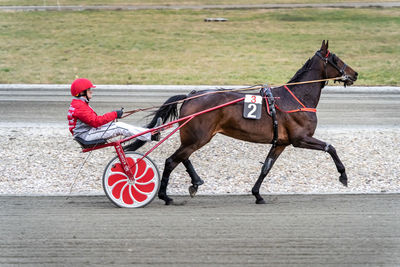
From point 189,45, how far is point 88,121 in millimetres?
18334

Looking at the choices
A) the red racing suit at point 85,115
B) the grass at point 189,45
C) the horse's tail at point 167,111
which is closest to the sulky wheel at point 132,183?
the red racing suit at point 85,115

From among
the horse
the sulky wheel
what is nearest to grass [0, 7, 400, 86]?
the horse

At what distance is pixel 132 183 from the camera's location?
7352 millimetres

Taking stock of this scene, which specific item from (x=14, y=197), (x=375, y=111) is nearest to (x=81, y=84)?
(x=14, y=197)

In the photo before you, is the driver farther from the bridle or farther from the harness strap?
the bridle

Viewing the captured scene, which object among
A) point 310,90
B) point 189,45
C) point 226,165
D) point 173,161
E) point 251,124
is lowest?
point 226,165

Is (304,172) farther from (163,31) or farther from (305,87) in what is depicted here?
(163,31)

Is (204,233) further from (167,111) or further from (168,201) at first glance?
(167,111)

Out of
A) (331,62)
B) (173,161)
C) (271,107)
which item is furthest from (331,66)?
(173,161)

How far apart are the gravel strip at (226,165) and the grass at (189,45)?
7887 millimetres

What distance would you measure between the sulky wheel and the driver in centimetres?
31

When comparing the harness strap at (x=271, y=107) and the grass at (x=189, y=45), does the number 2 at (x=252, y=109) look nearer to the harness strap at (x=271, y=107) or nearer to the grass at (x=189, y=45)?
the harness strap at (x=271, y=107)

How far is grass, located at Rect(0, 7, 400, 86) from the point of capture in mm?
20141

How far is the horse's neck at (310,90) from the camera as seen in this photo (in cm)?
789
